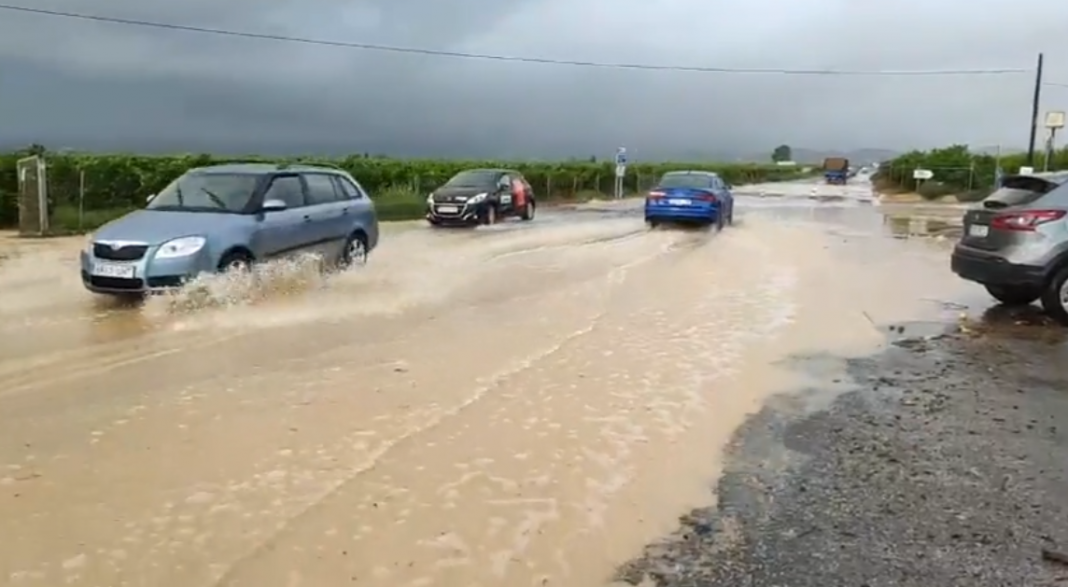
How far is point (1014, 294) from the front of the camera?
11.0 metres

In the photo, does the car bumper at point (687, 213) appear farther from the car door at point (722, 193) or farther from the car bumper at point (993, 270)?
the car bumper at point (993, 270)

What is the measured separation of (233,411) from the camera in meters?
6.35

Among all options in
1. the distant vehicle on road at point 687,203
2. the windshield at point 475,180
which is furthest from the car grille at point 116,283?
the distant vehicle on road at point 687,203

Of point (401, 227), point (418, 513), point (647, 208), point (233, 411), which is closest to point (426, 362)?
point (233, 411)

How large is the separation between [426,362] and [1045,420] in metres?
4.64

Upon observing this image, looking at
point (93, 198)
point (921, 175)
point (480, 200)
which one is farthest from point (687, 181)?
point (921, 175)

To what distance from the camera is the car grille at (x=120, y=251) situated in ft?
32.1

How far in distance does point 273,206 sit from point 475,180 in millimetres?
14626

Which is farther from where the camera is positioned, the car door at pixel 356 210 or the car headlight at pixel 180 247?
the car door at pixel 356 210

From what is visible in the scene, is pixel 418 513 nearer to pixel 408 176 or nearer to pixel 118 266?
pixel 118 266

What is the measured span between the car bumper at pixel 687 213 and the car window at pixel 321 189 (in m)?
12.8

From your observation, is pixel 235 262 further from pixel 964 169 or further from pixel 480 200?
pixel 964 169

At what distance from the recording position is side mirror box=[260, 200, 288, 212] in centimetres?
1088

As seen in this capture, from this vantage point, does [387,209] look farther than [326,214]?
Yes
